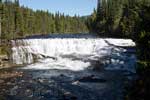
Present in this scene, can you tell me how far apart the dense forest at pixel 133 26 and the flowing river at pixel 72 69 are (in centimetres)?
507

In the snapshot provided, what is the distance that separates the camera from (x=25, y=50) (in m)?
51.0

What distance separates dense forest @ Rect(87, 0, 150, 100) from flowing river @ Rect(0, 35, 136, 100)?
16.6 ft

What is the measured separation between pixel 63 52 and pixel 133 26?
21606mm

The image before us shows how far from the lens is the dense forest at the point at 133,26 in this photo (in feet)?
54.2

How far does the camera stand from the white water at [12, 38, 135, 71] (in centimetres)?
4710

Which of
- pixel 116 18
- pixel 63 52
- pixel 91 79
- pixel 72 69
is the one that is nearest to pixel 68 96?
pixel 91 79

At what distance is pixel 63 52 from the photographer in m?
57.8

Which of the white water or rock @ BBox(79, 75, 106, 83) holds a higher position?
the white water

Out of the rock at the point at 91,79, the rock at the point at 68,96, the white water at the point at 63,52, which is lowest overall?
the rock at the point at 68,96

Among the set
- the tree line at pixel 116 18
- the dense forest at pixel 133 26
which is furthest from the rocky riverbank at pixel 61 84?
the tree line at pixel 116 18

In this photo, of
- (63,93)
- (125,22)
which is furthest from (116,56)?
(125,22)

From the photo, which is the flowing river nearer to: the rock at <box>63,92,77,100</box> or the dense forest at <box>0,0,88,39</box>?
the rock at <box>63,92,77,100</box>

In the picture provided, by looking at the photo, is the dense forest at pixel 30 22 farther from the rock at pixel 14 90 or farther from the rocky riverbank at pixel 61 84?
the rock at pixel 14 90

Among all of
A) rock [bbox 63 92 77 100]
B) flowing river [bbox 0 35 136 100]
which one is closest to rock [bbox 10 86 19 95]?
flowing river [bbox 0 35 136 100]
